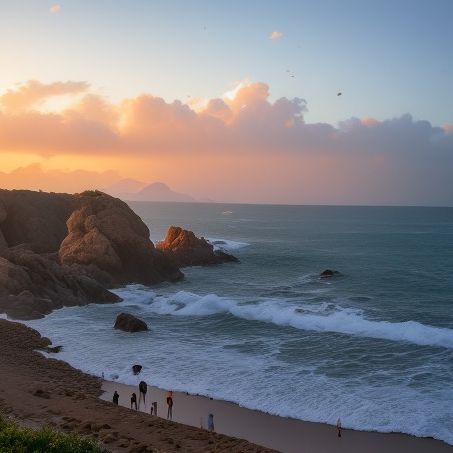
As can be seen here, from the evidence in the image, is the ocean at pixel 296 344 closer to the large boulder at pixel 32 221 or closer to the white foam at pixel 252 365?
the white foam at pixel 252 365

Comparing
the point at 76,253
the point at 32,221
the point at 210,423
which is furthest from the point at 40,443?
the point at 32,221

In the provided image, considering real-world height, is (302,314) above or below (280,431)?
above

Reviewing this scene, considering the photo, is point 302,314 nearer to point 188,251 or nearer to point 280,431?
point 280,431

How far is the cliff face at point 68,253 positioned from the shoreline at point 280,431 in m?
20.7

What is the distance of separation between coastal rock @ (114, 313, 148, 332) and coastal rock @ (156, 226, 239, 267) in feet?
121

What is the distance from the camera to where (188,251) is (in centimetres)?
7712

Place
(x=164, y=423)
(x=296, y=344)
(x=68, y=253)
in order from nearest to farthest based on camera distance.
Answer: (x=164, y=423)
(x=296, y=344)
(x=68, y=253)

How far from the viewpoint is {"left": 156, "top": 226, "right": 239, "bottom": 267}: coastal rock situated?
76062 millimetres

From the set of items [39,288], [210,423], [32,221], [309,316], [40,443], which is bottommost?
[210,423]

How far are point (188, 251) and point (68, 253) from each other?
23316mm

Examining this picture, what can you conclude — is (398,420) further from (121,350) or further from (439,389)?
(121,350)

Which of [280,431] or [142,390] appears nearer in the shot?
[280,431]

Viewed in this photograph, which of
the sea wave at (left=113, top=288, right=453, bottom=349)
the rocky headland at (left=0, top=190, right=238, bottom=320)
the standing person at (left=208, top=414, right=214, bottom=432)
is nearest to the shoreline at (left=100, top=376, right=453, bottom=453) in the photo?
the standing person at (left=208, top=414, right=214, bottom=432)

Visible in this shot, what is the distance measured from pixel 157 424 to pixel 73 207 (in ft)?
212
